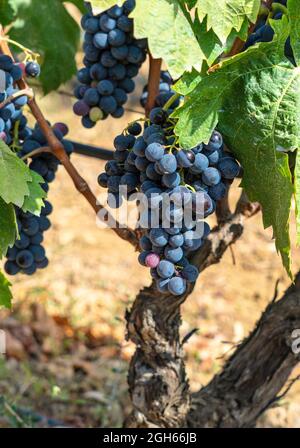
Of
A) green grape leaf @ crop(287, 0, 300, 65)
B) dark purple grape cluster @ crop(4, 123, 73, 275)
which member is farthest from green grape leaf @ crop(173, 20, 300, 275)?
dark purple grape cluster @ crop(4, 123, 73, 275)

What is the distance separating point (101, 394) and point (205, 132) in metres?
1.38

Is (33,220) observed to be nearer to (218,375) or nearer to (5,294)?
(5,294)

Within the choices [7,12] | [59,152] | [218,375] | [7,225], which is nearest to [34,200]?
[7,225]

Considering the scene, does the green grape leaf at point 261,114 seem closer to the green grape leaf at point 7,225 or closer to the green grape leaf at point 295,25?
the green grape leaf at point 295,25

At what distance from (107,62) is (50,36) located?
0.26 m

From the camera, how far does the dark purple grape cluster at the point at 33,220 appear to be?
1.44 metres

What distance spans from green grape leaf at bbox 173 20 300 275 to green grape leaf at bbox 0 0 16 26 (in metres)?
0.59

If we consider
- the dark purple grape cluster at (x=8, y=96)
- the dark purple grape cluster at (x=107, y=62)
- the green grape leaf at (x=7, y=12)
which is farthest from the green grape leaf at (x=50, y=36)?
the dark purple grape cluster at (x=8, y=96)

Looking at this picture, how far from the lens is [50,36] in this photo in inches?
64.6

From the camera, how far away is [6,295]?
4.46ft

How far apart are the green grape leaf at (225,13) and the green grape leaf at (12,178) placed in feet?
1.17

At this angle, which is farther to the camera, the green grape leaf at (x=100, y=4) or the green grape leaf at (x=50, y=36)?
the green grape leaf at (x=50, y=36)

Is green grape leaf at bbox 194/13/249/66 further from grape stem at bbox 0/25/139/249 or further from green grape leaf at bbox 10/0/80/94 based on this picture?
green grape leaf at bbox 10/0/80/94

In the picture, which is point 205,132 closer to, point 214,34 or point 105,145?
point 214,34
